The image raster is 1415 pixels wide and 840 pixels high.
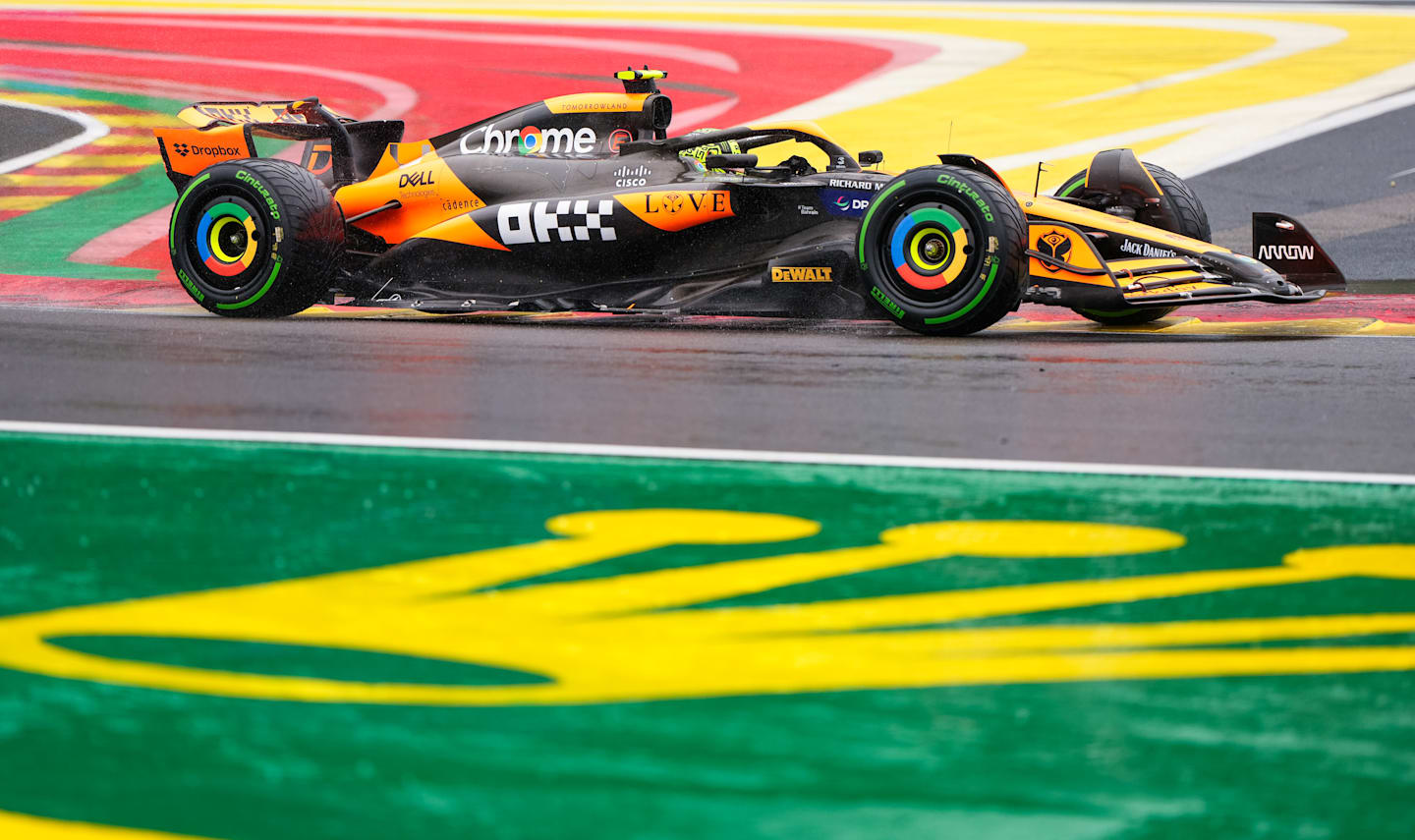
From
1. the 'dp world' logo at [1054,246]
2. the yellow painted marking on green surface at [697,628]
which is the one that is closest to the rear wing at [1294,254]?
the 'dp world' logo at [1054,246]

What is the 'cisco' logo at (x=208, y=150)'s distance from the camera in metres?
9.09

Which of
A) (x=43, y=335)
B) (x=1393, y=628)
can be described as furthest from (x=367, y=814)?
(x=43, y=335)

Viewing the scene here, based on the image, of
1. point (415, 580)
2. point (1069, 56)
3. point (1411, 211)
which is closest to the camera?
point (415, 580)

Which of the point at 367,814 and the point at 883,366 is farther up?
the point at 883,366

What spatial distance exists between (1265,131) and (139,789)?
13896 millimetres

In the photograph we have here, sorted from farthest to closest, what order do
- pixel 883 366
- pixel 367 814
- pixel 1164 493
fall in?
1. pixel 883 366
2. pixel 1164 493
3. pixel 367 814

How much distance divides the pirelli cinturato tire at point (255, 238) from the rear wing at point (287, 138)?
43cm

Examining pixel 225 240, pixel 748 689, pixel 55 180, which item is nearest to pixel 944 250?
pixel 225 240

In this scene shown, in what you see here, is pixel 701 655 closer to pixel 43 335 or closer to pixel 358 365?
pixel 358 365

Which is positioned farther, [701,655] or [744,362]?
Answer: [744,362]

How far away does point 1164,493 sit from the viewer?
409cm

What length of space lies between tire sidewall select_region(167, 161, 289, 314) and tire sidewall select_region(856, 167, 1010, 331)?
3.09 m

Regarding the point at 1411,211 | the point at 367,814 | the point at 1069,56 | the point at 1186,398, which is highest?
the point at 1069,56

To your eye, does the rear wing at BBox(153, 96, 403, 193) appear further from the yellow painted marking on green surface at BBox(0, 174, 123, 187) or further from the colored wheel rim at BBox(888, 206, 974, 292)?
the yellow painted marking on green surface at BBox(0, 174, 123, 187)
